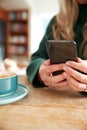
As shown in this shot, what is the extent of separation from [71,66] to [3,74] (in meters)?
0.16

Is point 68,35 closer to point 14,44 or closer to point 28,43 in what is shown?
point 28,43

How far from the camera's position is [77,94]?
0.47 m

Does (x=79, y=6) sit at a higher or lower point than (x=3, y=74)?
higher

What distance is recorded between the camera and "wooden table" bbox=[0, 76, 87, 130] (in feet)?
0.99

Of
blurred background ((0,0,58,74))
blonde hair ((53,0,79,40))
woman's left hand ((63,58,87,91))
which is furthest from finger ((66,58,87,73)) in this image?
blurred background ((0,0,58,74))

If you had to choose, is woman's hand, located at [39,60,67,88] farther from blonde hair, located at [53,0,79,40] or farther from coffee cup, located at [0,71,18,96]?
blonde hair, located at [53,0,79,40]

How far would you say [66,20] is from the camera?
858 mm

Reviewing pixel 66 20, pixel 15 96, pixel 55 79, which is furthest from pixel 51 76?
pixel 66 20

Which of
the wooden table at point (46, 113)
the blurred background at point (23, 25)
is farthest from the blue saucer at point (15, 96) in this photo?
the blurred background at point (23, 25)

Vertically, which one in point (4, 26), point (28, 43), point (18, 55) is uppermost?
point (4, 26)

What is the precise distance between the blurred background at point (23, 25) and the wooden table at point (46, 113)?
3.93m

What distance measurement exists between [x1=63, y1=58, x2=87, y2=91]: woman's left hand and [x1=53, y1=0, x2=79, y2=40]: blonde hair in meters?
0.39

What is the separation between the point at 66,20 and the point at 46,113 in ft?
1.94

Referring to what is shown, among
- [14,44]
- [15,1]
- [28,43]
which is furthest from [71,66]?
[14,44]
